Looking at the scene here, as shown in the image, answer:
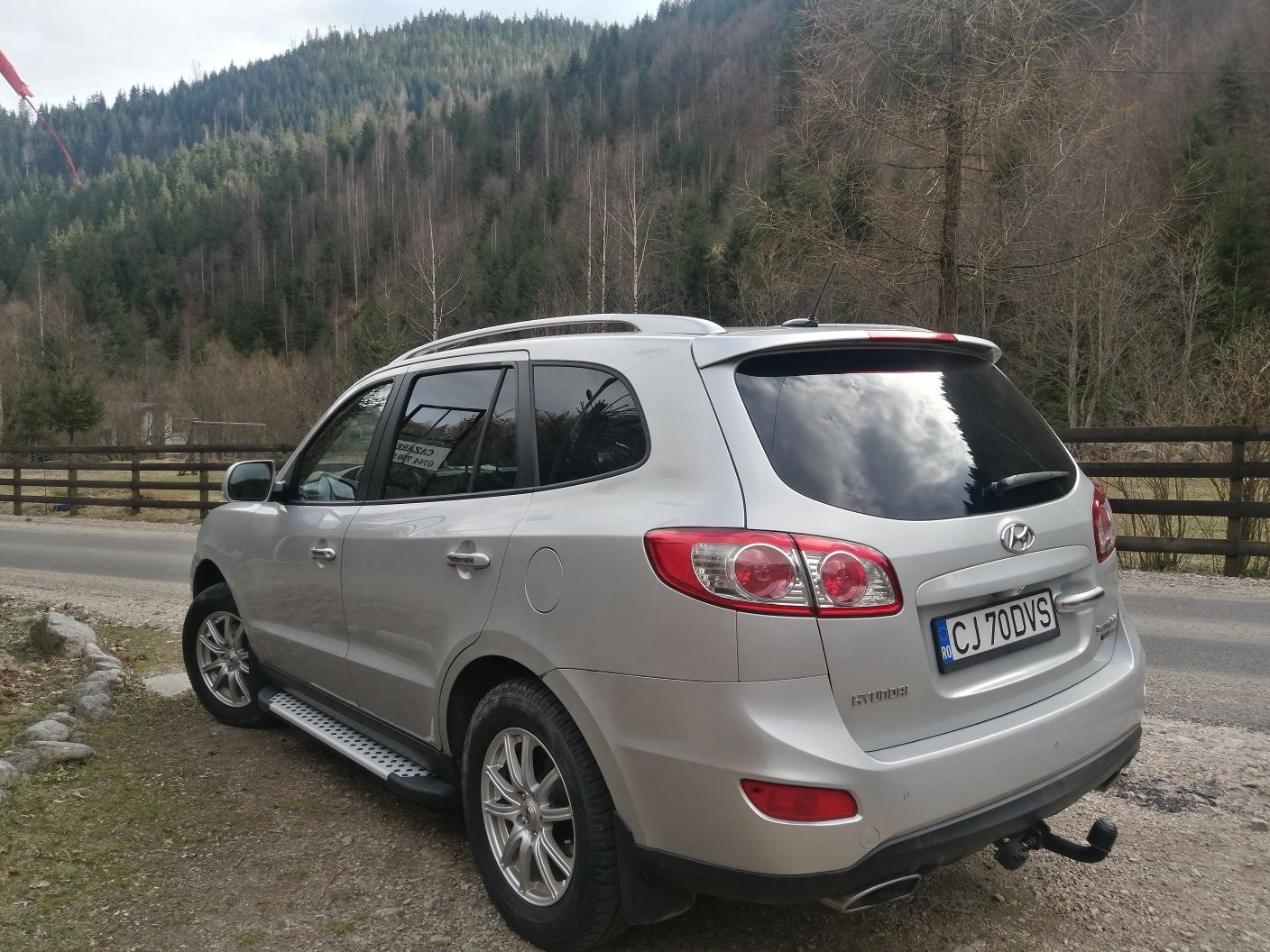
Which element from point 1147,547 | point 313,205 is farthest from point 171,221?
point 1147,547

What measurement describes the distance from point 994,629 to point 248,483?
10.9 feet

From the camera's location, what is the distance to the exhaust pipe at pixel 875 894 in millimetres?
2199

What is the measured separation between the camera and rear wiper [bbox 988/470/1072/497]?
2607 millimetres

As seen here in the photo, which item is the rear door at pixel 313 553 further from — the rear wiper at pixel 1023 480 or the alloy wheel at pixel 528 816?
the rear wiper at pixel 1023 480

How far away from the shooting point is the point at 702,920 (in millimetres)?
2816

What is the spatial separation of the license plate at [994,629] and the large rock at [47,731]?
3937 mm

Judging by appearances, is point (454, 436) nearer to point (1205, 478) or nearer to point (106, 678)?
point (106, 678)

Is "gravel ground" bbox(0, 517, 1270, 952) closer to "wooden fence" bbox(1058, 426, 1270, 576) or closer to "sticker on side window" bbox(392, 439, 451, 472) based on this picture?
"sticker on side window" bbox(392, 439, 451, 472)

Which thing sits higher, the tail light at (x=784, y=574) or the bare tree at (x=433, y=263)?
the bare tree at (x=433, y=263)

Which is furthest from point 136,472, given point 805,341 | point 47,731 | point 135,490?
point 805,341

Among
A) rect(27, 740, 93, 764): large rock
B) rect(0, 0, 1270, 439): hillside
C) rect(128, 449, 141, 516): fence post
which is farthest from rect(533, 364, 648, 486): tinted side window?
rect(128, 449, 141, 516): fence post

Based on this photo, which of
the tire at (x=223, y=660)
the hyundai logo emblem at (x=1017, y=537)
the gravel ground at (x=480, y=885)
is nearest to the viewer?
the hyundai logo emblem at (x=1017, y=537)

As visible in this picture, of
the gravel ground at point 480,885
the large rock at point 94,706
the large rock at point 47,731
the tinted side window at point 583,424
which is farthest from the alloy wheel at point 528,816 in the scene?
the large rock at point 94,706

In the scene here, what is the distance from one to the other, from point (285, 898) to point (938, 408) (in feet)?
8.28
